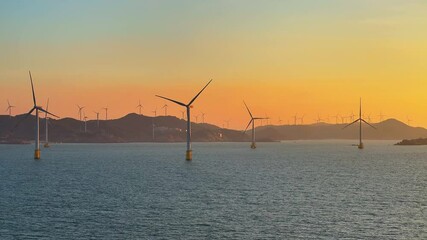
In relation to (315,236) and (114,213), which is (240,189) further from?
(315,236)

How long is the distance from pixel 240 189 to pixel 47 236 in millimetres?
61783

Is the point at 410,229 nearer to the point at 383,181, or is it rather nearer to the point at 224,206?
the point at 224,206

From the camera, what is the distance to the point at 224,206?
326 ft

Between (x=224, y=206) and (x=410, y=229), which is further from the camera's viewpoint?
(x=224, y=206)

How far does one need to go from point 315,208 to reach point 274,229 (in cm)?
2130

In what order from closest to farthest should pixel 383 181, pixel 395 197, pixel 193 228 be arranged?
pixel 193 228
pixel 395 197
pixel 383 181

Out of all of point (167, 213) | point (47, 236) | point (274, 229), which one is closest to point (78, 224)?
point (47, 236)

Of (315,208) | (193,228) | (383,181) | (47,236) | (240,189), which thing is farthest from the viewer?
(383,181)

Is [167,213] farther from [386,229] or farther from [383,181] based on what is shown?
[383,181]

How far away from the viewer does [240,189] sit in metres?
130

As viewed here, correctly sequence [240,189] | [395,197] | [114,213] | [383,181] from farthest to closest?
[383,181], [240,189], [395,197], [114,213]

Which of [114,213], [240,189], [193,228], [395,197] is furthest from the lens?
[240,189]

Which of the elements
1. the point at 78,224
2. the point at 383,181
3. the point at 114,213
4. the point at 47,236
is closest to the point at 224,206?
the point at 114,213

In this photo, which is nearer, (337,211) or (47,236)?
(47,236)
